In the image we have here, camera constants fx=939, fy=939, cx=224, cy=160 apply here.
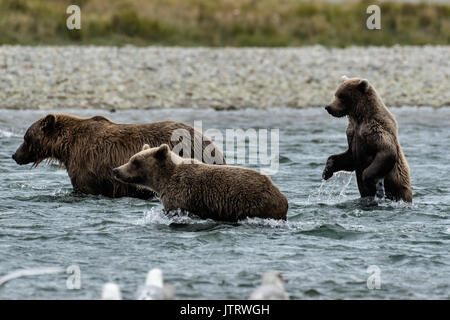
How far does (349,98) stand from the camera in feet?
33.6

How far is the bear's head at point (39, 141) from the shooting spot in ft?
36.2

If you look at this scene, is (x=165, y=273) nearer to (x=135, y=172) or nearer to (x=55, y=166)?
(x=135, y=172)

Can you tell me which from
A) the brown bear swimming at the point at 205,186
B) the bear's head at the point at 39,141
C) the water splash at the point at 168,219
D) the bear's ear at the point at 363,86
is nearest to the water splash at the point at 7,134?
the bear's head at the point at 39,141

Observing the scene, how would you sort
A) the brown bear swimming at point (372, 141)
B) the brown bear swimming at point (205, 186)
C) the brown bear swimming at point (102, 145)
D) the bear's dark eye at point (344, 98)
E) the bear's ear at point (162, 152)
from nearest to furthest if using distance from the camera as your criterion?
the brown bear swimming at point (205, 186)
the bear's ear at point (162, 152)
the brown bear swimming at point (372, 141)
the bear's dark eye at point (344, 98)
the brown bear swimming at point (102, 145)

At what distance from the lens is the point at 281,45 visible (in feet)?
96.9

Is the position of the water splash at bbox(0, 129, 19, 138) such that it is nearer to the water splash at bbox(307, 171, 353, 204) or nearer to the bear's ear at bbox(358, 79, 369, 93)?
the water splash at bbox(307, 171, 353, 204)

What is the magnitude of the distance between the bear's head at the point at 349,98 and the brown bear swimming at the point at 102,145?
1419mm

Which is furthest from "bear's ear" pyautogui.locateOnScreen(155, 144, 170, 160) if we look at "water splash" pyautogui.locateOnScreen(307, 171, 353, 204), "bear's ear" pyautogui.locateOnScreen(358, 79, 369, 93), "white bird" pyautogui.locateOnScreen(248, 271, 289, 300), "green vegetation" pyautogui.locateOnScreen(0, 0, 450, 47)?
"green vegetation" pyautogui.locateOnScreen(0, 0, 450, 47)

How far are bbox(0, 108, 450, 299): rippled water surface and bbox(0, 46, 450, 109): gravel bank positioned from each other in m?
8.24

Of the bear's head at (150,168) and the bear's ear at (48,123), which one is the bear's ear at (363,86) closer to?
the bear's head at (150,168)

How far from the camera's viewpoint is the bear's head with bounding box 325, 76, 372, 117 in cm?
1020

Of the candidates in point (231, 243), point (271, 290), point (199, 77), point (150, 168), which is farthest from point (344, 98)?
point (199, 77)

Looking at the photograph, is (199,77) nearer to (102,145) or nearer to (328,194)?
(328,194)
